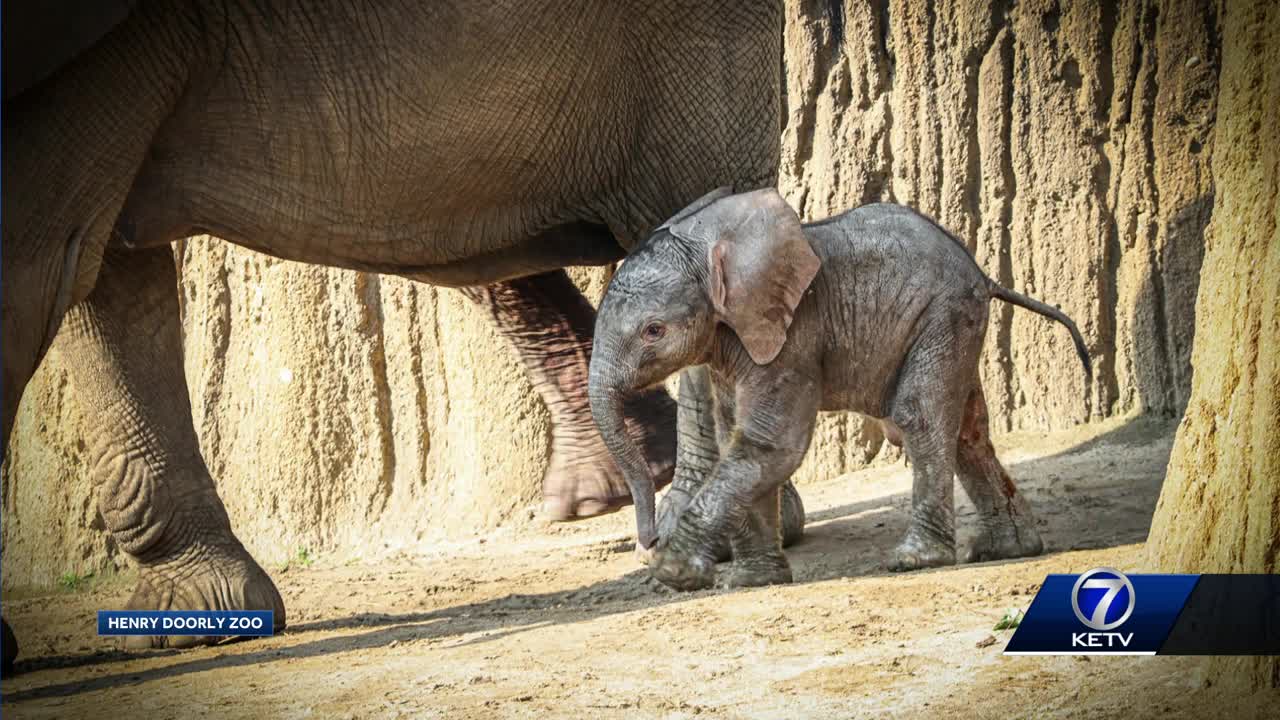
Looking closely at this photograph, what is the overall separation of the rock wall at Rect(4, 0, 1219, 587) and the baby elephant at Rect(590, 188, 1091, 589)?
1.84 m

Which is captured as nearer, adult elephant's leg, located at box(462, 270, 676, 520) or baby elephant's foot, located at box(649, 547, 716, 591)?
baby elephant's foot, located at box(649, 547, 716, 591)

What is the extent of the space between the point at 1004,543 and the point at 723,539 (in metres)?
0.95

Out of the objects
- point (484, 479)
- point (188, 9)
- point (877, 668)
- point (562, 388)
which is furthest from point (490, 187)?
point (484, 479)

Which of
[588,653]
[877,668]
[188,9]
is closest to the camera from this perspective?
[877,668]

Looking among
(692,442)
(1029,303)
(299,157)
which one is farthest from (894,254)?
(299,157)

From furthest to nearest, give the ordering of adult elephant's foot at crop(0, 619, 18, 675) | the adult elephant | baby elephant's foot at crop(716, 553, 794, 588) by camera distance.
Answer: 1. baby elephant's foot at crop(716, 553, 794, 588)
2. adult elephant's foot at crop(0, 619, 18, 675)
3. the adult elephant

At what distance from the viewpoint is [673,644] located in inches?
174

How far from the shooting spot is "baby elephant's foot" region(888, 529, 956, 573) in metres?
5.40

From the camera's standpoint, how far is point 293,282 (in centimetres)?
854

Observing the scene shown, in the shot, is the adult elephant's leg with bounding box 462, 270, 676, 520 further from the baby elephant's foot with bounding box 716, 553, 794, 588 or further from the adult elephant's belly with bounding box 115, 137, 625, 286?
the baby elephant's foot with bounding box 716, 553, 794, 588

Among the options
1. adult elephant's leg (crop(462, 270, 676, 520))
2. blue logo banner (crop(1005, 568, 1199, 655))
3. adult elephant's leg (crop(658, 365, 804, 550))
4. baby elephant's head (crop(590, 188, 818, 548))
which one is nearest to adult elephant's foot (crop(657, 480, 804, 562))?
adult elephant's leg (crop(658, 365, 804, 550))

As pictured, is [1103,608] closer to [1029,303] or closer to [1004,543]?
[1004,543]

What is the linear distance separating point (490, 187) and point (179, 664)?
5.95 feet

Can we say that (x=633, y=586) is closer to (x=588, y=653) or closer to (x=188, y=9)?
(x=588, y=653)
